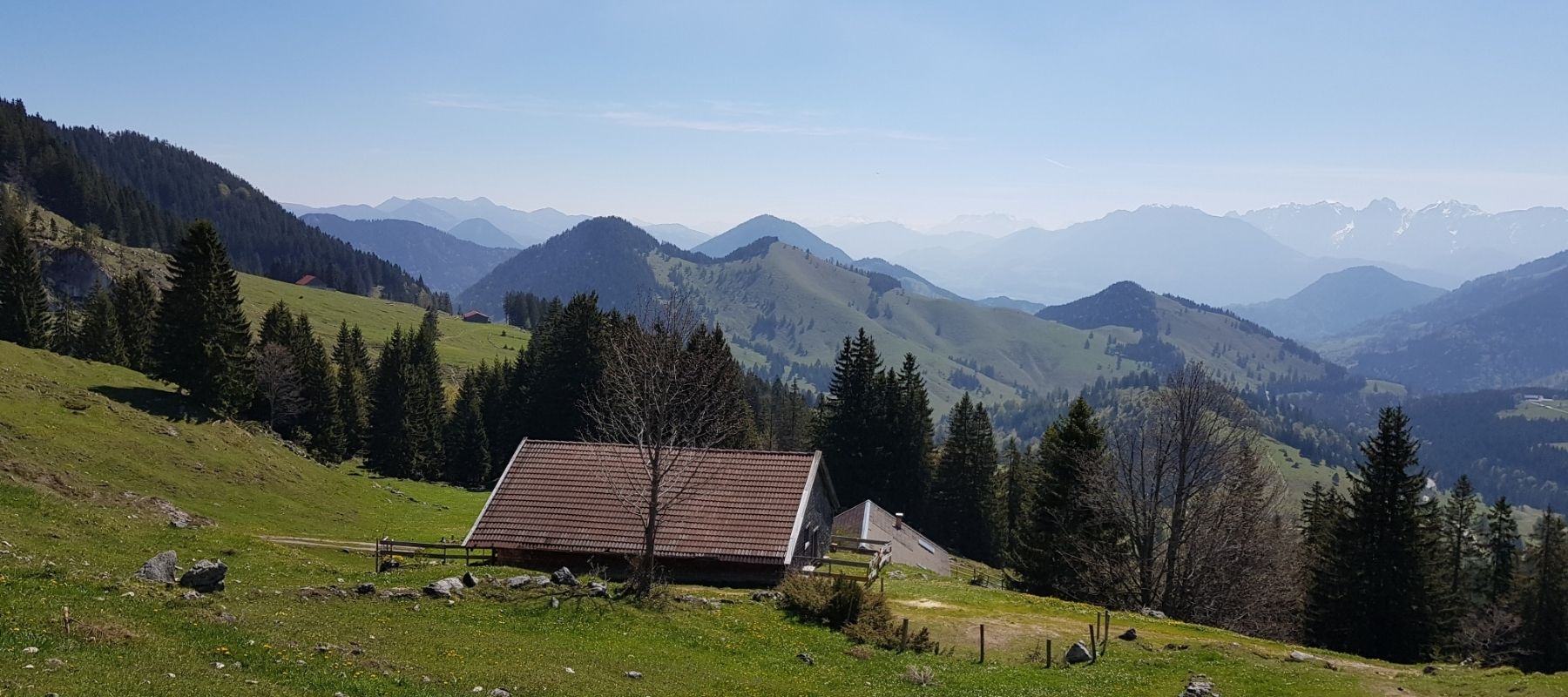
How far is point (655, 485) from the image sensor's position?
27.4m

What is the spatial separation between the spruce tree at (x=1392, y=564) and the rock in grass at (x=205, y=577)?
4825 centimetres

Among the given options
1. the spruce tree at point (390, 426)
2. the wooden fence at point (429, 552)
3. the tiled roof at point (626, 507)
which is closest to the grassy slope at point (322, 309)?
the spruce tree at point (390, 426)

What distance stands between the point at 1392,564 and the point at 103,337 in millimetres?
99575

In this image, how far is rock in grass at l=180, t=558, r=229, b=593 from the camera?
63.8 ft

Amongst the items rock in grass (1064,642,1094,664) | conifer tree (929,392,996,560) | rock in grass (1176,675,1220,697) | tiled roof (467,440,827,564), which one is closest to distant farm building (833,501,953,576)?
tiled roof (467,440,827,564)

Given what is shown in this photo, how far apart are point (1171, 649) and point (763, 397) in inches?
4627

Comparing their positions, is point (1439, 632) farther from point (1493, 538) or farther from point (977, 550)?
point (977, 550)

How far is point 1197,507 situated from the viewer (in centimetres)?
4209

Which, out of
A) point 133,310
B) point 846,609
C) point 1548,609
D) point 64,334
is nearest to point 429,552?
point 846,609

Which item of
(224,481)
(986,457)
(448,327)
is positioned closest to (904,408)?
(986,457)

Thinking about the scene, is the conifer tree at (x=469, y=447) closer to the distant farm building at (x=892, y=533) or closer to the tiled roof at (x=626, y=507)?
the distant farm building at (x=892, y=533)

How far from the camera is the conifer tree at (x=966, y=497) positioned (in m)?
85.2

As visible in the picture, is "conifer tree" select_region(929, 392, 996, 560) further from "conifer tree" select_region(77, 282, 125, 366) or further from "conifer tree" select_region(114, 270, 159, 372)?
"conifer tree" select_region(77, 282, 125, 366)

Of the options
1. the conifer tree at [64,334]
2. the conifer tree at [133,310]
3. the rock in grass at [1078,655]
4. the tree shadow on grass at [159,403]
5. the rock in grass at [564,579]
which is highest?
the conifer tree at [133,310]
